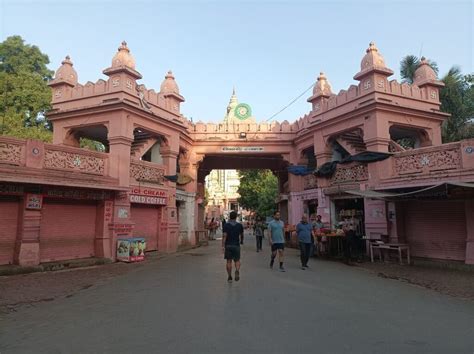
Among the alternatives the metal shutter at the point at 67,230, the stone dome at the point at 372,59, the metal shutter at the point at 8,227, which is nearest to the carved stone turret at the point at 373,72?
the stone dome at the point at 372,59

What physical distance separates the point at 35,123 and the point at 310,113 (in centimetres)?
1776

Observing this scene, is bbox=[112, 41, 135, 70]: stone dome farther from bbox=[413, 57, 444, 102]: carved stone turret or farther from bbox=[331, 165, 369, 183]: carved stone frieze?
bbox=[413, 57, 444, 102]: carved stone turret

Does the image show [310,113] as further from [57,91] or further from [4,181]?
[4,181]

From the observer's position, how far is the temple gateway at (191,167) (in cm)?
1111

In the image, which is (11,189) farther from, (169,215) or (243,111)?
(243,111)

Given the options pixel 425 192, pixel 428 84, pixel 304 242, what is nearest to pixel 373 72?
pixel 428 84

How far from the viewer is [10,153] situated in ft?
34.6

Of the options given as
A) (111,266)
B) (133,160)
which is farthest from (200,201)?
(111,266)

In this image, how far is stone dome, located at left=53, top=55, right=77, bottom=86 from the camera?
15172mm

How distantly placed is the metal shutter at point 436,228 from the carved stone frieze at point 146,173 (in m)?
10.1

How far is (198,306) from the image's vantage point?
612 centimetres

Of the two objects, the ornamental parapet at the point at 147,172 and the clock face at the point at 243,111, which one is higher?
the clock face at the point at 243,111

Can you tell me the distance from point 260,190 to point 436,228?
27.0 meters

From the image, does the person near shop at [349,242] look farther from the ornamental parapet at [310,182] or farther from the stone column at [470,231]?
the stone column at [470,231]
